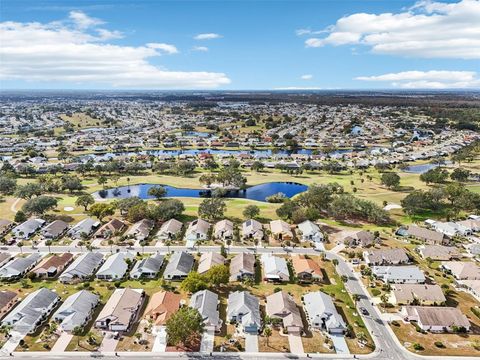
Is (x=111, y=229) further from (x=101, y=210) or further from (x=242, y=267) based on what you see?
(x=242, y=267)

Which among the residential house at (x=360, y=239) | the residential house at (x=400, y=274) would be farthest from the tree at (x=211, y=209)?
the residential house at (x=400, y=274)

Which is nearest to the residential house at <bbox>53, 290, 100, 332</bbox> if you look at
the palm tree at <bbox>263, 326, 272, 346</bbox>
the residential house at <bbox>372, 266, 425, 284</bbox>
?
the palm tree at <bbox>263, 326, 272, 346</bbox>

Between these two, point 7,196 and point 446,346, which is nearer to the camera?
point 446,346

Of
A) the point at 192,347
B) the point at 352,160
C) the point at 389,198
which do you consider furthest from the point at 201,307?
the point at 352,160

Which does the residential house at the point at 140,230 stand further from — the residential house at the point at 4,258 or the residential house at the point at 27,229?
the residential house at the point at 4,258

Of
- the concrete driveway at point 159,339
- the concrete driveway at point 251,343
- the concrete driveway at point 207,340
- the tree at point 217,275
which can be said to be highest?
the tree at point 217,275

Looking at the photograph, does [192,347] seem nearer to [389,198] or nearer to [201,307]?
[201,307]

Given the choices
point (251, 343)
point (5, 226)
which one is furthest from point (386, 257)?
point (5, 226)
